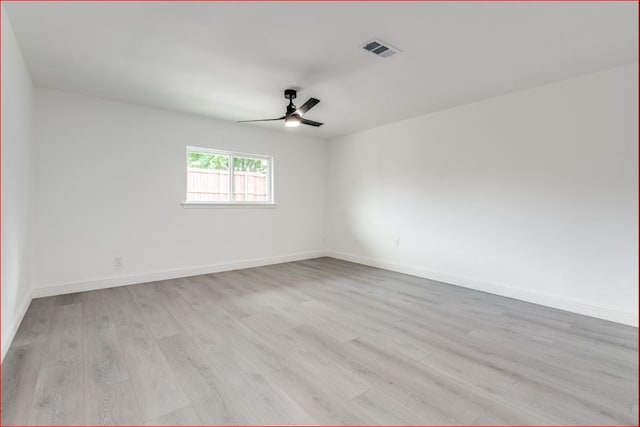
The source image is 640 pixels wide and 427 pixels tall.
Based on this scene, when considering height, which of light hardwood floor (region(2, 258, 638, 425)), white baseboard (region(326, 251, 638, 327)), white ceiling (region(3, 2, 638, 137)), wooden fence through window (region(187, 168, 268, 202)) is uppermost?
white ceiling (region(3, 2, 638, 137))

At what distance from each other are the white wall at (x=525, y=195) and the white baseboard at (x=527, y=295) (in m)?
0.01

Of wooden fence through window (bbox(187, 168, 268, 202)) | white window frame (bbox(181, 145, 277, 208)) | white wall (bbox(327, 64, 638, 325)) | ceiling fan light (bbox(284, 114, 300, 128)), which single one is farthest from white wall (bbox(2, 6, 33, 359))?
white wall (bbox(327, 64, 638, 325))

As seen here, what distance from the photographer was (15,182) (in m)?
2.43

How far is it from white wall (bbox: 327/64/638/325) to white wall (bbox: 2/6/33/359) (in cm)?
438

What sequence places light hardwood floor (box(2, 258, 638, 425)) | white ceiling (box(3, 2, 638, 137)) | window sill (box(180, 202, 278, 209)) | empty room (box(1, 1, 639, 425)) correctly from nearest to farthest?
1. light hardwood floor (box(2, 258, 638, 425))
2. empty room (box(1, 1, 639, 425))
3. white ceiling (box(3, 2, 638, 137))
4. window sill (box(180, 202, 278, 209))

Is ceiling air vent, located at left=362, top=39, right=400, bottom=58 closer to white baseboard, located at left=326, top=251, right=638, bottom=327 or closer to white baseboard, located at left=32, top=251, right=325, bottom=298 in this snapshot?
white baseboard, located at left=326, top=251, right=638, bottom=327

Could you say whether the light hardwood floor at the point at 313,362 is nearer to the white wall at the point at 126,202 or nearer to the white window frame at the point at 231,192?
the white wall at the point at 126,202

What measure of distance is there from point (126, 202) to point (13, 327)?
1840 mm

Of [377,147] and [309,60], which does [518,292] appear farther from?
[309,60]

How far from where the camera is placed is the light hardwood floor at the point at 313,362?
155cm

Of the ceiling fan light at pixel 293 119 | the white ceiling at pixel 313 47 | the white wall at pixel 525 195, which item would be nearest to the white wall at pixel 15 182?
the white ceiling at pixel 313 47

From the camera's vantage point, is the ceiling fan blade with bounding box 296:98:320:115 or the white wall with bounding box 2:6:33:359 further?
the ceiling fan blade with bounding box 296:98:320:115

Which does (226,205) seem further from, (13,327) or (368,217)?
(13,327)

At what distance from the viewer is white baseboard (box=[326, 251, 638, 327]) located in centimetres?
283
